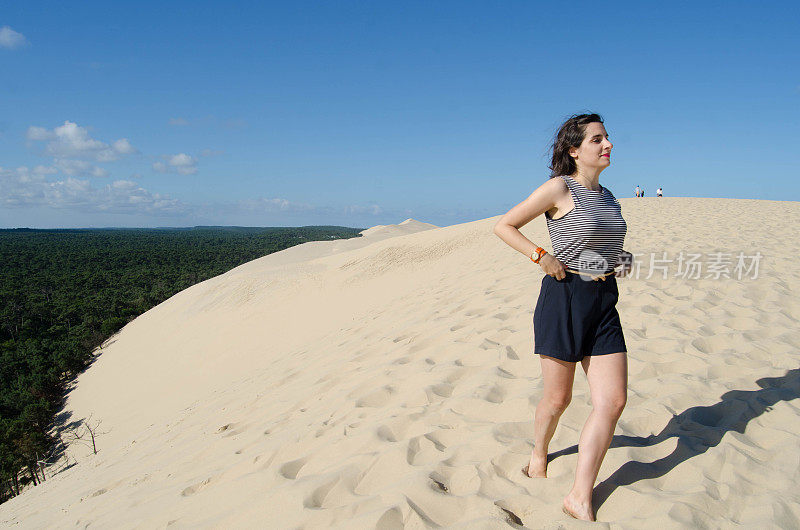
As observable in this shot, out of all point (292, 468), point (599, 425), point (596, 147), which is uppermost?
point (596, 147)

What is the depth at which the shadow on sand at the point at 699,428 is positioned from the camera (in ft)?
6.92

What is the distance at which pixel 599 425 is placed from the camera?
1807 millimetres

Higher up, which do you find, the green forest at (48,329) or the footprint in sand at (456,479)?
the footprint in sand at (456,479)

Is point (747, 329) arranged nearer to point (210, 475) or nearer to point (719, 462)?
A: point (719, 462)

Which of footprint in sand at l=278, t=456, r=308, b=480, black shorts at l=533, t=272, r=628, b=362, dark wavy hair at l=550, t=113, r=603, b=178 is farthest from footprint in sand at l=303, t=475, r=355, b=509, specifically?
dark wavy hair at l=550, t=113, r=603, b=178

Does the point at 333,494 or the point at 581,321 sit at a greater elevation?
the point at 581,321

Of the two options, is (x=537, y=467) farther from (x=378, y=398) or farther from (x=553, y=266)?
(x=378, y=398)

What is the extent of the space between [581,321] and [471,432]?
1112mm

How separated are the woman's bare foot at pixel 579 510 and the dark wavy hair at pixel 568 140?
1421mm

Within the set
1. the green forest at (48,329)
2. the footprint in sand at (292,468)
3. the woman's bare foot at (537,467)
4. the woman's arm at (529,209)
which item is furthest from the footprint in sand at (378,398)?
the green forest at (48,329)

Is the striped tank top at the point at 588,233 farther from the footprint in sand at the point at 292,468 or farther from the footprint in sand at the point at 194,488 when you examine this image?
the footprint in sand at the point at 194,488

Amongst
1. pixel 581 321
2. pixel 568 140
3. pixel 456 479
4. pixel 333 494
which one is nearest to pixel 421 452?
pixel 456 479

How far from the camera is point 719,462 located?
217cm

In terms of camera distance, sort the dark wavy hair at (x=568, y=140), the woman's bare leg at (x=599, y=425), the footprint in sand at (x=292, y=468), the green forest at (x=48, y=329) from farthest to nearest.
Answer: the green forest at (x=48, y=329)
the footprint in sand at (x=292, y=468)
the dark wavy hair at (x=568, y=140)
the woman's bare leg at (x=599, y=425)
